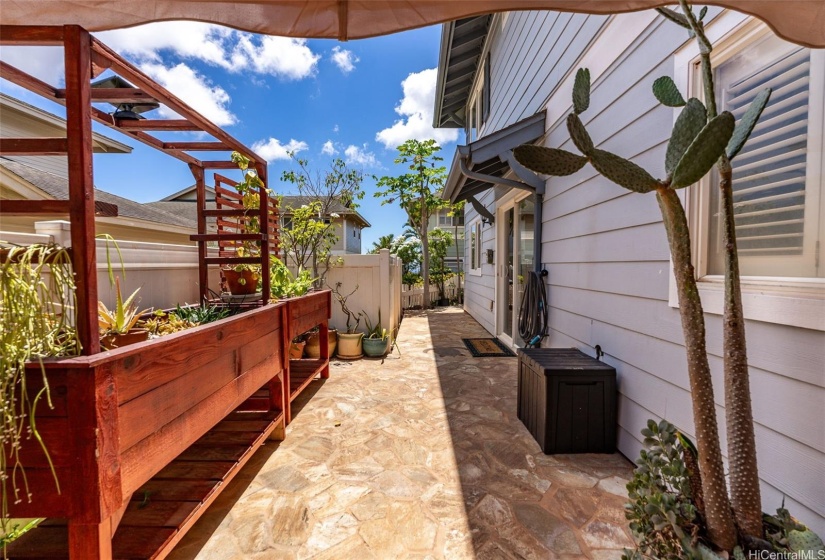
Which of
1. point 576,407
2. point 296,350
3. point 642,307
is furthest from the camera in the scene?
point 296,350

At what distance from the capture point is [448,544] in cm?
150

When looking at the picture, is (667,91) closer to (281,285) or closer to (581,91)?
(581,91)

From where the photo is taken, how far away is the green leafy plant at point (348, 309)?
4.70 meters

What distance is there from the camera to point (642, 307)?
2037mm

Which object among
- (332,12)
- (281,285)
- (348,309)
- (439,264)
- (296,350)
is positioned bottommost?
(296,350)

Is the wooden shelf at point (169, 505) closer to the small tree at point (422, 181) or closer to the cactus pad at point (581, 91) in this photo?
the cactus pad at point (581, 91)

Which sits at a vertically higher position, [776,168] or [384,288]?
[776,168]

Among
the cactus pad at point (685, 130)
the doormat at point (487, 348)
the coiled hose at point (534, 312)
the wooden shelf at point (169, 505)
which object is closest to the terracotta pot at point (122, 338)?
the wooden shelf at point (169, 505)

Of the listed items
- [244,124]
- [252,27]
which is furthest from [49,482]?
[244,124]

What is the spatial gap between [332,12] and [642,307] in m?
2.17

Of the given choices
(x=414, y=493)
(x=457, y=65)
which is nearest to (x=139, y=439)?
(x=414, y=493)

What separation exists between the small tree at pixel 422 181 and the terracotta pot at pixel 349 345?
5044mm

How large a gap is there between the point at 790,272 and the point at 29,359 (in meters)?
2.60

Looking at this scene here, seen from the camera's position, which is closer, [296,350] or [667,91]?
[667,91]
